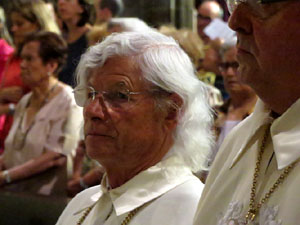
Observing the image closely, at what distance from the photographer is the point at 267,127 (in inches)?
66.1

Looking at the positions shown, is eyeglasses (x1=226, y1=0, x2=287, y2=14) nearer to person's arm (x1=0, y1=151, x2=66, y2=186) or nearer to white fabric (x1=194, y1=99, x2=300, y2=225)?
white fabric (x1=194, y1=99, x2=300, y2=225)

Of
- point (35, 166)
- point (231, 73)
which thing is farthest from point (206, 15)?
point (35, 166)

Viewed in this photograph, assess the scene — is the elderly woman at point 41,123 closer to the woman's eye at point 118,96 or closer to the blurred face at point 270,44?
the woman's eye at point 118,96

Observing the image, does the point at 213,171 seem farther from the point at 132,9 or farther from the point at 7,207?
the point at 132,9

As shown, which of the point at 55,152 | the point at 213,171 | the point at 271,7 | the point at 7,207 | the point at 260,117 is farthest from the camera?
the point at 55,152

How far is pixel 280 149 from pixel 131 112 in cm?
108

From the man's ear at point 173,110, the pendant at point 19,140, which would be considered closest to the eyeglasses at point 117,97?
the man's ear at point 173,110

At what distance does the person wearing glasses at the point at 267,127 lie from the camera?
150cm

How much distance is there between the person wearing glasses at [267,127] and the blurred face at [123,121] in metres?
0.85

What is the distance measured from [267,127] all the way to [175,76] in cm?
94

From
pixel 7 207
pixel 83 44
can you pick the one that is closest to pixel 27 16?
pixel 83 44

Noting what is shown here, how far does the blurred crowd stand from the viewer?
4281 millimetres

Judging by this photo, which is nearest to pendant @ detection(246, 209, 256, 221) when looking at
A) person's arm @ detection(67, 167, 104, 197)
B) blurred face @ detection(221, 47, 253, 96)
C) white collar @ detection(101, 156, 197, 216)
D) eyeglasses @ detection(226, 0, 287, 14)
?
eyeglasses @ detection(226, 0, 287, 14)

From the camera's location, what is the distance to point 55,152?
4.47m
